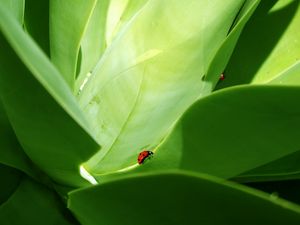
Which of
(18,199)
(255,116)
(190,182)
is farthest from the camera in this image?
(18,199)

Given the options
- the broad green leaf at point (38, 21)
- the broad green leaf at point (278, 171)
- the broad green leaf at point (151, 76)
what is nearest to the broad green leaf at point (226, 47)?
the broad green leaf at point (151, 76)

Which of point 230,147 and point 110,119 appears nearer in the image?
point 230,147

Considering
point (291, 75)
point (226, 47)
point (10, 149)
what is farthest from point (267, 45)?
point (10, 149)

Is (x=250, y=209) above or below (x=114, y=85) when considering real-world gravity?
below

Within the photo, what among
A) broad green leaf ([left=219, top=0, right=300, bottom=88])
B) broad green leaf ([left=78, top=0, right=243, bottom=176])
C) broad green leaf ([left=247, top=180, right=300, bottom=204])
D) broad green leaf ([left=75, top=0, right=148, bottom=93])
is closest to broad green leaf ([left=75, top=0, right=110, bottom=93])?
broad green leaf ([left=75, top=0, right=148, bottom=93])

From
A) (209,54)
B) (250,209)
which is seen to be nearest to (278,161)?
(209,54)

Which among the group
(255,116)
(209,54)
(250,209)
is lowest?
(250,209)

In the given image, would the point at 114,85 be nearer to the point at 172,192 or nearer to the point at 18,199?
the point at 18,199

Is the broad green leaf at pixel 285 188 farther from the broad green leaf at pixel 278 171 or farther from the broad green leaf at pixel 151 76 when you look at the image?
the broad green leaf at pixel 151 76
